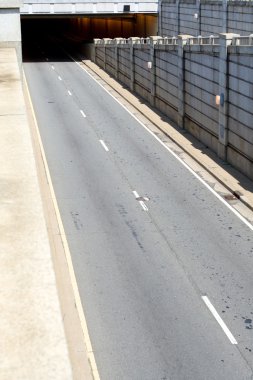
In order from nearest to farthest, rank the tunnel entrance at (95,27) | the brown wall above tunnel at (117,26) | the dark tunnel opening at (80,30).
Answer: the dark tunnel opening at (80,30)
the tunnel entrance at (95,27)
the brown wall above tunnel at (117,26)

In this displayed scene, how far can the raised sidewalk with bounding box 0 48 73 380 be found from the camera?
11.3 metres

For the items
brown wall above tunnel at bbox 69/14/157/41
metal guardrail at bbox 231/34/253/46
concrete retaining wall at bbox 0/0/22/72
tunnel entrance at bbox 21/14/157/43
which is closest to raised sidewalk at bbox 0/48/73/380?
metal guardrail at bbox 231/34/253/46

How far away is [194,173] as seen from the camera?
34.4 m

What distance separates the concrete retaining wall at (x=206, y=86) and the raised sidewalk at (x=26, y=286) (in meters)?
11.9

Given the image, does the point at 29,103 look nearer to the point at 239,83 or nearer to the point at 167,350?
the point at 239,83

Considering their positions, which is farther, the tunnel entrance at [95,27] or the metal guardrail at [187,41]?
the tunnel entrance at [95,27]

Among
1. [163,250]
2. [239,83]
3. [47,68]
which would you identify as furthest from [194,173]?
[47,68]

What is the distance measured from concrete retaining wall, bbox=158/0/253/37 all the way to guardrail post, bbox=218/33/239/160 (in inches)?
1035

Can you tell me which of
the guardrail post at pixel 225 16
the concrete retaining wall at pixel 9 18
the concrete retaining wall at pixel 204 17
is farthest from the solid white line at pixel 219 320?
the guardrail post at pixel 225 16

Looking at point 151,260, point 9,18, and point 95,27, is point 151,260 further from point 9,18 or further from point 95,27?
point 95,27

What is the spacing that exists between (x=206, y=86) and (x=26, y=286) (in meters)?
26.2

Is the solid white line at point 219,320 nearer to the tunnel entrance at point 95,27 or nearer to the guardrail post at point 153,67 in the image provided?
the guardrail post at point 153,67

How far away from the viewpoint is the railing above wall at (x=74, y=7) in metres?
80.4

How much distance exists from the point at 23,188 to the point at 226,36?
54.6ft
